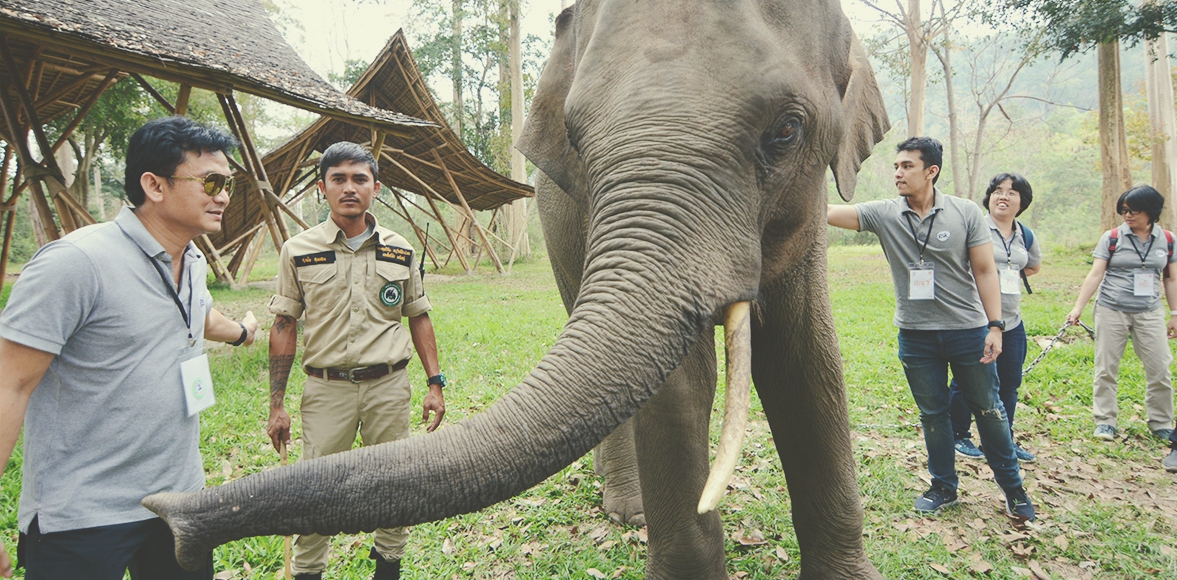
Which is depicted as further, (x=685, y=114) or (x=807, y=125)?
(x=807, y=125)

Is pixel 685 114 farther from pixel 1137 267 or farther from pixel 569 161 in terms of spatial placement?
pixel 1137 267

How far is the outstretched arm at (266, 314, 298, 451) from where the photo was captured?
2844mm

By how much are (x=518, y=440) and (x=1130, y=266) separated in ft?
17.6

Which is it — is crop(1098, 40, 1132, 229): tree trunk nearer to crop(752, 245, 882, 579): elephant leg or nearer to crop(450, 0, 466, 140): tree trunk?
crop(752, 245, 882, 579): elephant leg

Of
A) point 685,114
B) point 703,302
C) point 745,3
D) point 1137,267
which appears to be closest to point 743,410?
point 703,302

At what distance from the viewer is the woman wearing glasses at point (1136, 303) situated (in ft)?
15.3

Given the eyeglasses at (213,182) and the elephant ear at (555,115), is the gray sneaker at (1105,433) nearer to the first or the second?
the elephant ear at (555,115)

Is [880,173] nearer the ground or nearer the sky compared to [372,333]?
nearer the sky

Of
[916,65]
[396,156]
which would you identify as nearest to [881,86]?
[916,65]

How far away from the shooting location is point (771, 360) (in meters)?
2.71

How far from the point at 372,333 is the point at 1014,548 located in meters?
3.53

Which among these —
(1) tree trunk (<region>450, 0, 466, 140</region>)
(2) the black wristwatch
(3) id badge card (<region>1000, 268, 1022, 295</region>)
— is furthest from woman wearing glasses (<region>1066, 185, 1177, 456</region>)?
(1) tree trunk (<region>450, 0, 466, 140</region>)

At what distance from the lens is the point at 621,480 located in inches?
155

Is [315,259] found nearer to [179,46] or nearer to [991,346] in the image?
[991,346]
